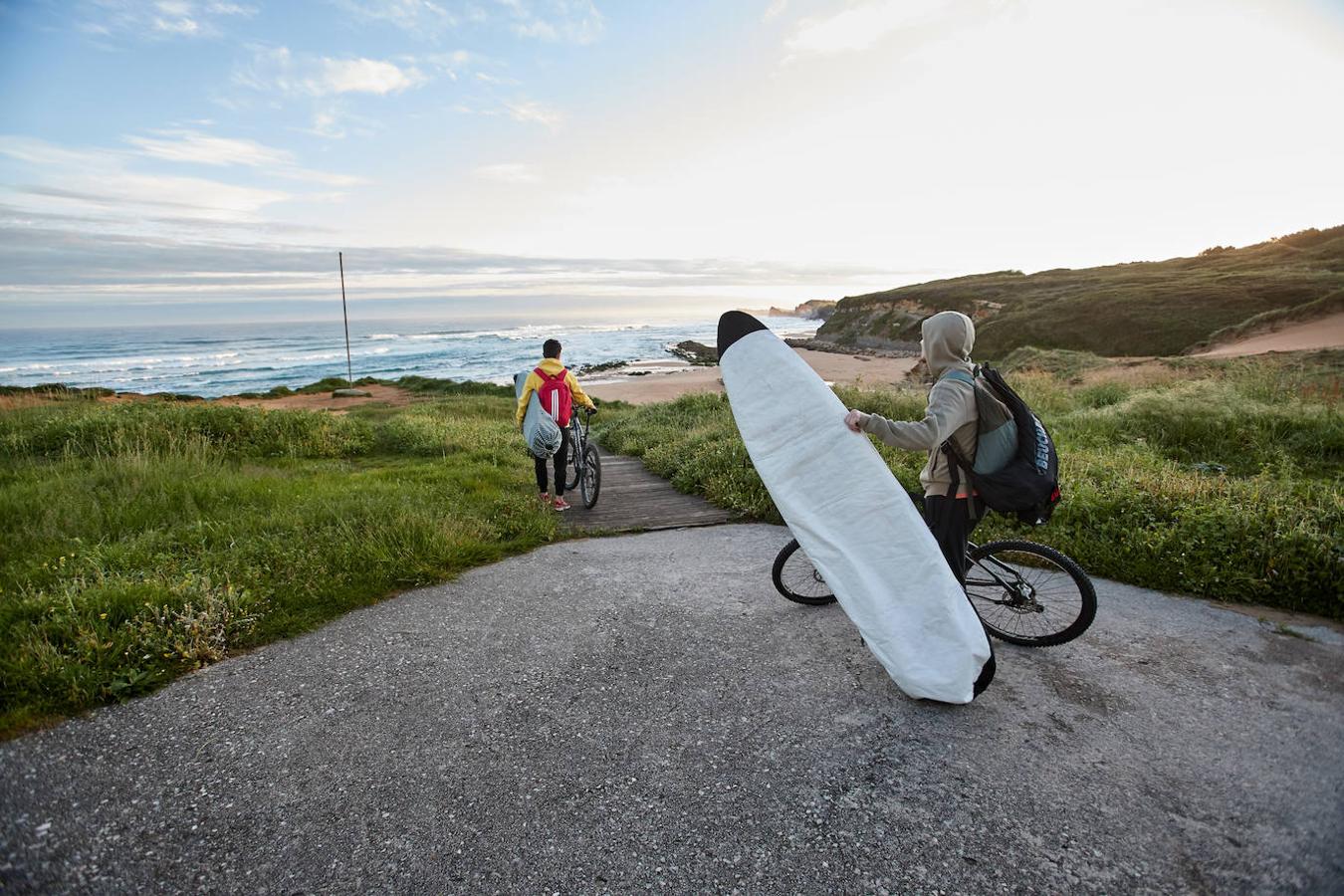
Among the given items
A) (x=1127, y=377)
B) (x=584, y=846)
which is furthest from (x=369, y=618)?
(x=1127, y=377)

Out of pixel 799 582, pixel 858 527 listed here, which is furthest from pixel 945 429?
pixel 799 582

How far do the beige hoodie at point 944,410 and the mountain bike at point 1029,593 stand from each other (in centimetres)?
96

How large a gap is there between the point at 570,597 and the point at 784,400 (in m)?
2.91

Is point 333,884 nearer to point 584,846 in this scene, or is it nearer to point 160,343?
point 584,846

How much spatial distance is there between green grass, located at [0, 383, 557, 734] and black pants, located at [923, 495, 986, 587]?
4552mm

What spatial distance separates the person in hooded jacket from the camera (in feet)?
12.0

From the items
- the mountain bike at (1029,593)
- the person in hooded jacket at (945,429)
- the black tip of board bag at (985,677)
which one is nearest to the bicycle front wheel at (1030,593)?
the mountain bike at (1029,593)

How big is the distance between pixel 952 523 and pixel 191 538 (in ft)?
23.9

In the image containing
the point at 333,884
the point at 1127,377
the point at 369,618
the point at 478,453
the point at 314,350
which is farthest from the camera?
the point at 314,350

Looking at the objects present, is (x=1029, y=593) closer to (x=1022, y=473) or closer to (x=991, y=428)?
(x=1022, y=473)

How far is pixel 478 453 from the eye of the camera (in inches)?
480

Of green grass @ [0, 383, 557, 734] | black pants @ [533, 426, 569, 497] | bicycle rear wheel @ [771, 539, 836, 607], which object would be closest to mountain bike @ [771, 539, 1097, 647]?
bicycle rear wheel @ [771, 539, 836, 607]

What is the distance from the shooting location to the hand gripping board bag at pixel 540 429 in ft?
27.1

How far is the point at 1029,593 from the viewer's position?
15.0 feet
